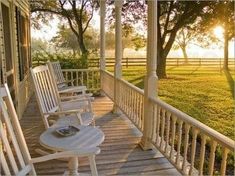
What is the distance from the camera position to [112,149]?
12.3 ft

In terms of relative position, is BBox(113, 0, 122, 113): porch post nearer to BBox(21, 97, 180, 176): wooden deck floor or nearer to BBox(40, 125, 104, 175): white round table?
BBox(21, 97, 180, 176): wooden deck floor

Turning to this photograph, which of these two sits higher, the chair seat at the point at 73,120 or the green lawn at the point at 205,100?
the chair seat at the point at 73,120

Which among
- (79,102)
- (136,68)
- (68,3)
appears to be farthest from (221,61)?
(79,102)

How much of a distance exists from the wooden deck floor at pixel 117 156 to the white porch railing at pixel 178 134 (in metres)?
0.16

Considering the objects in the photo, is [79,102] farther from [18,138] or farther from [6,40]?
[18,138]

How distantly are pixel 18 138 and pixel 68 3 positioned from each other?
1192cm

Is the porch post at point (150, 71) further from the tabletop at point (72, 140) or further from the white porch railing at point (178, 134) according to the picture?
the tabletop at point (72, 140)

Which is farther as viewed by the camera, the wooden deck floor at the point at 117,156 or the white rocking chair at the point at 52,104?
the white rocking chair at the point at 52,104

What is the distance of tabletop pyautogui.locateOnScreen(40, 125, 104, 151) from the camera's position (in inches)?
Result: 92.8

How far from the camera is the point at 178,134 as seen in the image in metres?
2.92

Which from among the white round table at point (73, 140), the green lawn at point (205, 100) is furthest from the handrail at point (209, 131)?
the green lawn at point (205, 100)

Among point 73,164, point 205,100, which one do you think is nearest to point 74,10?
point 205,100

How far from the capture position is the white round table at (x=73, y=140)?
2.36 meters

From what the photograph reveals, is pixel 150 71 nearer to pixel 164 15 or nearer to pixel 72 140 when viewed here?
pixel 72 140
